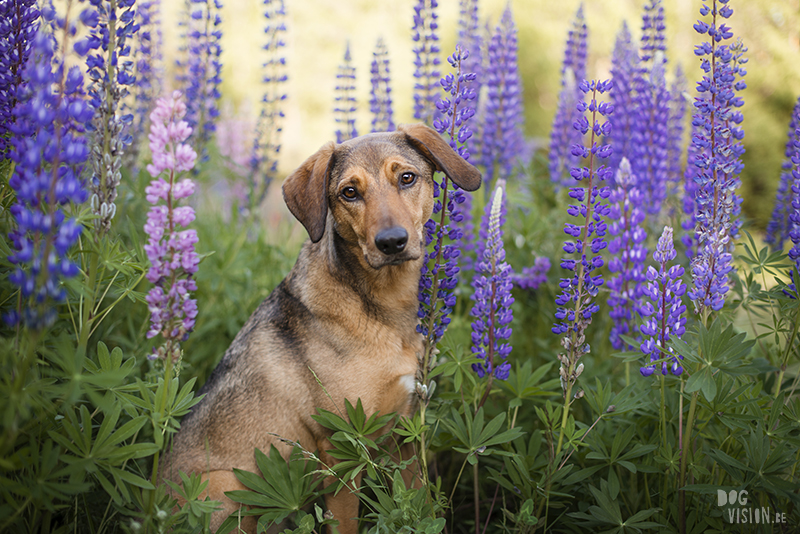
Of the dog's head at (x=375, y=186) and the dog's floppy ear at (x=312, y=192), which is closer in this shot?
the dog's head at (x=375, y=186)

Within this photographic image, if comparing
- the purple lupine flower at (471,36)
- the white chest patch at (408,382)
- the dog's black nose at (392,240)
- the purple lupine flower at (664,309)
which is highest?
the purple lupine flower at (471,36)

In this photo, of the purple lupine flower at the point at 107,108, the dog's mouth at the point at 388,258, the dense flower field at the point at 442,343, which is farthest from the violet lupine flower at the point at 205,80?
the dog's mouth at the point at 388,258

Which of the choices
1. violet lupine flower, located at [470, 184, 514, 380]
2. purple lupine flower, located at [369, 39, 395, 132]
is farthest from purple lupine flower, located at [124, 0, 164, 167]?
violet lupine flower, located at [470, 184, 514, 380]

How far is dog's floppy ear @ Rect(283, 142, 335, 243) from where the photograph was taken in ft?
8.75

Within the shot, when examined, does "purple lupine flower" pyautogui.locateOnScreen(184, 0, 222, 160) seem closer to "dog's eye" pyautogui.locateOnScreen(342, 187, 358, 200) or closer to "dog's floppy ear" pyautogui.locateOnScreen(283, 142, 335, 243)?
"dog's floppy ear" pyautogui.locateOnScreen(283, 142, 335, 243)

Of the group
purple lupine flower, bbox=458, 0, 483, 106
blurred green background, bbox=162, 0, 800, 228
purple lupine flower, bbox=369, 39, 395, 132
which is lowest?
purple lupine flower, bbox=369, 39, 395, 132

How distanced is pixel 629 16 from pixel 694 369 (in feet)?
41.2

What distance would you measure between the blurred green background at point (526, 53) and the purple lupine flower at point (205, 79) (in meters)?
2.78

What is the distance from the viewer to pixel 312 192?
107 inches

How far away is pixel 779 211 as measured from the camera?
11.5 feet

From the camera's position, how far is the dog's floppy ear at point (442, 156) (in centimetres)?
254

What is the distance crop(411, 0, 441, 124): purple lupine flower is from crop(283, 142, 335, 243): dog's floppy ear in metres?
1.39

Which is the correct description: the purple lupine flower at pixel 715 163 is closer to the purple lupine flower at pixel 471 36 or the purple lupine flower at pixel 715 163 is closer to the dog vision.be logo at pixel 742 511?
the dog vision.be logo at pixel 742 511

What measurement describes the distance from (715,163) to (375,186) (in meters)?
1.58
